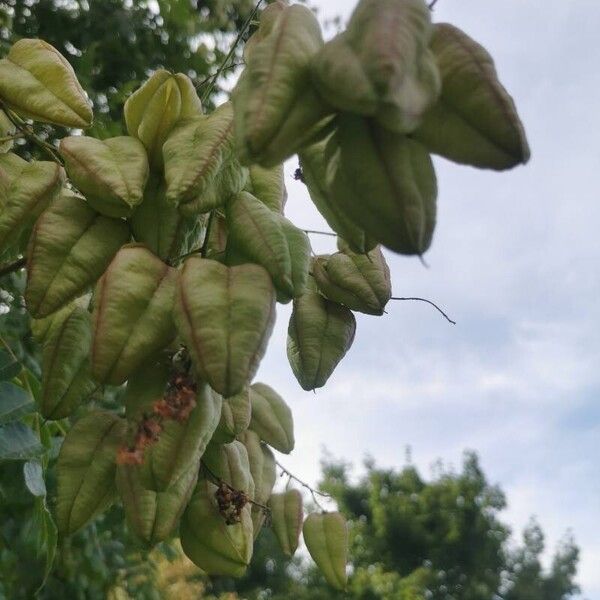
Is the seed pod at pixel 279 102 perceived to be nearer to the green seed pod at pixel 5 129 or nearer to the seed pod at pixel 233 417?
the seed pod at pixel 233 417

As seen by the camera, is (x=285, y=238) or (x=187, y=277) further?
(x=285, y=238)

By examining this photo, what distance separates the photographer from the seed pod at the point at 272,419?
6.51 feet

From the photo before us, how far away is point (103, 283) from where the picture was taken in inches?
49.6

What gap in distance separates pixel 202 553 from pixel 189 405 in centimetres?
52

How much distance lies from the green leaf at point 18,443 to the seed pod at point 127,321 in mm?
591

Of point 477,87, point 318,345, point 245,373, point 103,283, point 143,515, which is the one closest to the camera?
point 477,87

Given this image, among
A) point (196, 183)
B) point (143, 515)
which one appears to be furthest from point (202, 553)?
point (196, 183)

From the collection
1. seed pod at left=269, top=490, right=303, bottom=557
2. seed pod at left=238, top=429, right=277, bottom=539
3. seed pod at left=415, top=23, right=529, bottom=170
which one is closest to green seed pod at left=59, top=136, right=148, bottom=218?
seed pod at left=415, top=23, right=529, bottom=170

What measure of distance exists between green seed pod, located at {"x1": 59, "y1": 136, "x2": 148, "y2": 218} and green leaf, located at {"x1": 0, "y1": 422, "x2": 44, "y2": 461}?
600 millimetres

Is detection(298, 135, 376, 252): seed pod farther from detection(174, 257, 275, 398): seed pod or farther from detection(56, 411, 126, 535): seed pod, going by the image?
detection(56, 411, 126, 535): seed pod

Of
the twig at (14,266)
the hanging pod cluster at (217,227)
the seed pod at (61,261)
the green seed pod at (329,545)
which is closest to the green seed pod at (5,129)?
the hanging pod cluster at (217,227)

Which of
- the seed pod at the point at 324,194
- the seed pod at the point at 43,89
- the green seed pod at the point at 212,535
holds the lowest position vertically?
the green seed pod at the point at 212,535

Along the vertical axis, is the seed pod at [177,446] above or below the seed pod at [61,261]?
below

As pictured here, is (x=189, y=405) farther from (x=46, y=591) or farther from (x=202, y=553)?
(x=46, y=591)
